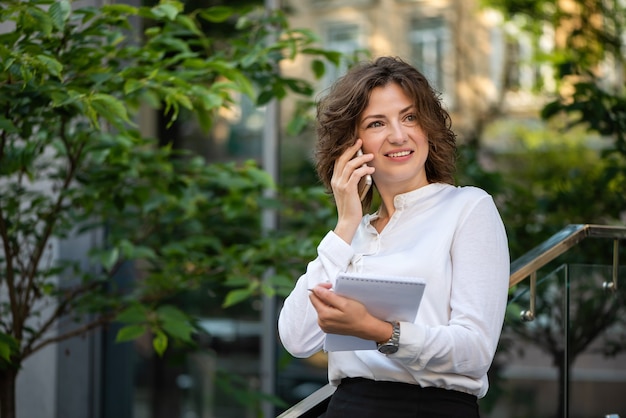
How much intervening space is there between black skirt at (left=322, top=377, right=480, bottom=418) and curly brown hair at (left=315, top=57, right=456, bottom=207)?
1.66 ft

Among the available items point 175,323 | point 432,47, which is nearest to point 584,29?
point 432,47

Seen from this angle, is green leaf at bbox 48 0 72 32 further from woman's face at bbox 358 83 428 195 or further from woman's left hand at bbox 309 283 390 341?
woman's left hand at bbox 309 283 390 341

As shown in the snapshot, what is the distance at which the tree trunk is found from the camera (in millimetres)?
3371

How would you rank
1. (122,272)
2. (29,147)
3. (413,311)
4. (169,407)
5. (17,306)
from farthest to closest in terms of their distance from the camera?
1. (169,407)
2. (122,272)
3. (17,306)
4. (29,147)
5. (413,311)

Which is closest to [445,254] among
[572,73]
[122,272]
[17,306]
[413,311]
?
[413,311]

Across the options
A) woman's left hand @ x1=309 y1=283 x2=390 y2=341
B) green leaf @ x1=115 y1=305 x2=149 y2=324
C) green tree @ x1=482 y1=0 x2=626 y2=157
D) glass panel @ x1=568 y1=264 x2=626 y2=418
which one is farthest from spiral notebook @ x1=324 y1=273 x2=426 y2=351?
green tree @ x1=482 y1=0 x2=626 y2=157

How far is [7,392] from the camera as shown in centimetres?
338

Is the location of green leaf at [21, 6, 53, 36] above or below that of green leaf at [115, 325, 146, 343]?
above

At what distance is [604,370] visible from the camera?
392 centimetres

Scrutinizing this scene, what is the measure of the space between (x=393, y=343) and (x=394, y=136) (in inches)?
19.4

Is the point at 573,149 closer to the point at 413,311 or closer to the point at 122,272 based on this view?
the point at 122,272

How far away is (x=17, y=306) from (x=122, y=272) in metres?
2.04

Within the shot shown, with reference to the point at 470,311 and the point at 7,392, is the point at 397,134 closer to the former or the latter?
the point at 470,311

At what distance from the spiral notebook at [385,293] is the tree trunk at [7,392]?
1.97m
